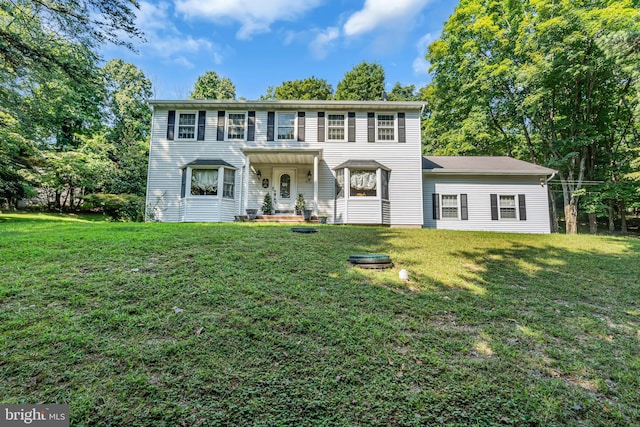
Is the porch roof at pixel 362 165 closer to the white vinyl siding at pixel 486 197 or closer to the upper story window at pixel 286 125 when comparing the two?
the white vinyl siding at pixel 486 197

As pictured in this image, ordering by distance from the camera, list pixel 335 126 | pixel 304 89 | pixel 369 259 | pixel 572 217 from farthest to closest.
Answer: pixel 304 89 < pixel 572 217 < pixel 335 126 < pixel 369 259

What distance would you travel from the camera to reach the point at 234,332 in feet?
9.04

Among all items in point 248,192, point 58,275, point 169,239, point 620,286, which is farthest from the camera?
point 248,192

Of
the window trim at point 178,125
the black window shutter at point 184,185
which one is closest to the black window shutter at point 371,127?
the window trim at point 178,125

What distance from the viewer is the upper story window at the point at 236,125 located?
487 inches

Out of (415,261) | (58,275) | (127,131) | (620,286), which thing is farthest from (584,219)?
(127,131)

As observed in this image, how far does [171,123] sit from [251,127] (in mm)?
3385

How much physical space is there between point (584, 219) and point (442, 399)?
99.4 feet

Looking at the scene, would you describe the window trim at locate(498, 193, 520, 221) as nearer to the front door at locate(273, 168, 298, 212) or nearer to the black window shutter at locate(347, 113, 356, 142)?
the black window shutter at locate(347, 113, 356, 142)

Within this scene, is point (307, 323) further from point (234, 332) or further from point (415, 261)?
point (415, 261)

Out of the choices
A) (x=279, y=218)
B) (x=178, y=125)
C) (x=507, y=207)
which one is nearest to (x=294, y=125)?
(x=279, y=218)

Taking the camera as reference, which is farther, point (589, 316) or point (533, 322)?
point (589, 316)

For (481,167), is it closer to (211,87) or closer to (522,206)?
(522,206)

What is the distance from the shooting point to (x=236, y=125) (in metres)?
12.4
